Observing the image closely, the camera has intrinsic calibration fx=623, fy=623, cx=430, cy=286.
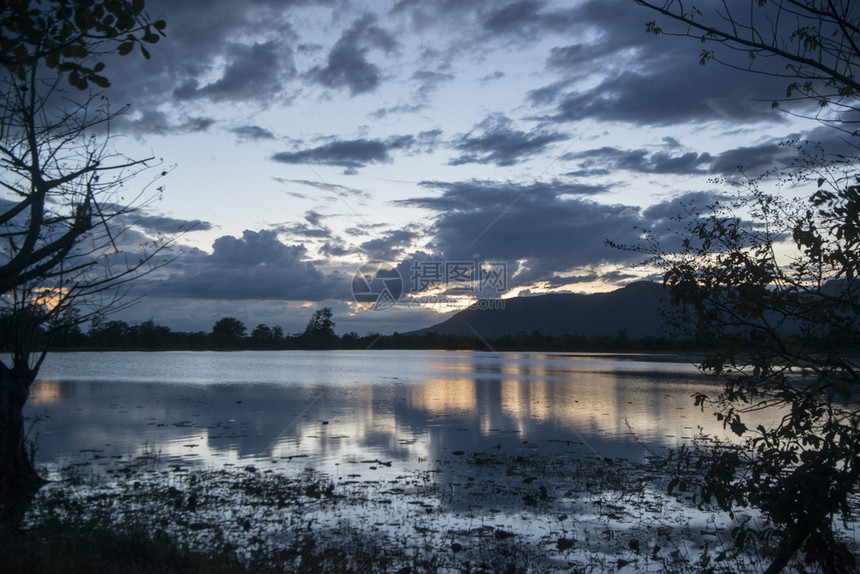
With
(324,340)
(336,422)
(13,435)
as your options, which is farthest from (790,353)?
(324,340)

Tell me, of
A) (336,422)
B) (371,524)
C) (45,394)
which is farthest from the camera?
(45,394)

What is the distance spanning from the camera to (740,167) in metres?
6.73

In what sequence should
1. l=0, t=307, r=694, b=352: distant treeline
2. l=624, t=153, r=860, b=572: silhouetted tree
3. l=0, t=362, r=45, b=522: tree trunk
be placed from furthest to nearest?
1. l=0, t=307, r=694, b=352: distant treeline
2. l=0, t=362, r=45, b=522: tree trunk
3. l=624, t=153, r=860, b=572: silhouetted tree

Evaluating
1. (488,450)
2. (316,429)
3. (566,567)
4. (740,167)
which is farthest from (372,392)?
(740,167)

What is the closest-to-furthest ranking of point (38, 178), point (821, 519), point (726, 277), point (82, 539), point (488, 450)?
point (821, 519) < point (726, 277) < point (82, 539) < point (38, 178) < point (488, 450)

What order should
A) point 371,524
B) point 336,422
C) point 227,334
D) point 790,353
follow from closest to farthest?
point 790,353
point 371,524
point 336,422
point 227,334

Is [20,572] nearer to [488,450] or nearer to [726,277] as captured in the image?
[726,277]

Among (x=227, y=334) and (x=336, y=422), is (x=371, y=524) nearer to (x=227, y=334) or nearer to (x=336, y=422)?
(x=336, y=422)

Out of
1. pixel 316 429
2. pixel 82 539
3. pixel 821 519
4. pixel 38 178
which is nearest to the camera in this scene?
pixel 821 519

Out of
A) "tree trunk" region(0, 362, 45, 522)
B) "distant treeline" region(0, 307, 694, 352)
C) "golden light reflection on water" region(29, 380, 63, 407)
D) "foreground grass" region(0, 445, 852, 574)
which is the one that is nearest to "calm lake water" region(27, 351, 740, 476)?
"golden light reflection on water" region(29, 380, 63, 407)

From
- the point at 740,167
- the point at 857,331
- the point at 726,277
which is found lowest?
the point at 857,331

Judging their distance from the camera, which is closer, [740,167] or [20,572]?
[20,572]

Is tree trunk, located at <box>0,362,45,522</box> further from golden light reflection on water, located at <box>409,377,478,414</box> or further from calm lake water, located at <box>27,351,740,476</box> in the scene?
golden light reflection on water, located at <box>409,377,478,414</box>

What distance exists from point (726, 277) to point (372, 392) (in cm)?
2846
